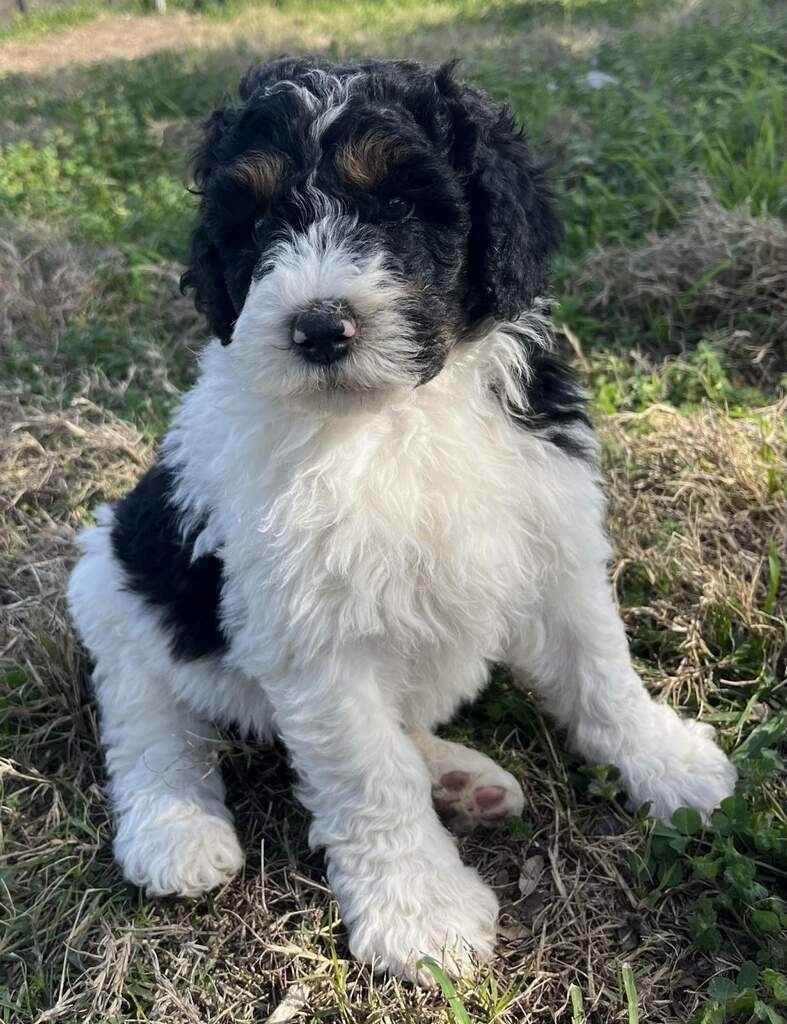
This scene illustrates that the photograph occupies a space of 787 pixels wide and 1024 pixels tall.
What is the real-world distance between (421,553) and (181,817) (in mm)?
1180

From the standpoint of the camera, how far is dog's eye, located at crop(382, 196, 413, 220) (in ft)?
7.84

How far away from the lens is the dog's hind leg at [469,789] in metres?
2.92

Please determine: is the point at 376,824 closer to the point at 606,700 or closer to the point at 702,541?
the point at 606,700

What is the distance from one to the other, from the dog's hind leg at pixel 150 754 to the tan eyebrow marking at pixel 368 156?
59.9 inches

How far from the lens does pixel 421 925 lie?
2.59m

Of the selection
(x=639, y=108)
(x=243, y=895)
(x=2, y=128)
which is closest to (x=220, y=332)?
(x=243, y=895)

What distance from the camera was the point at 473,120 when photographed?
246 cm

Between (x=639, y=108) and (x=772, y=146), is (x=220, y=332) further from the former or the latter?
(x=639, y=108)

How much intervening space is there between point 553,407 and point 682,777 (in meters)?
1.19

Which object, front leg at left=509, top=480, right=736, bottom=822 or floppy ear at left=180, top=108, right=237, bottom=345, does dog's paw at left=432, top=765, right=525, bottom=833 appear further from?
floppy ear at left=180, top=108, right=237, bottom=345

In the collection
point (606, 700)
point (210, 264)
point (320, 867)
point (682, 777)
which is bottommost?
point (320, 867)

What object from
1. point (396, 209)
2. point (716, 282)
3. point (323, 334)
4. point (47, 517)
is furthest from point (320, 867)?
point (716, 282)

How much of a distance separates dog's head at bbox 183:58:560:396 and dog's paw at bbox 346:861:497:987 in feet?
4.46

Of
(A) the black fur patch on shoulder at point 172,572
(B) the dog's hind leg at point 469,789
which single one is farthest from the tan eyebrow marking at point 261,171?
(B) the dog's hind leg at point 469,789
